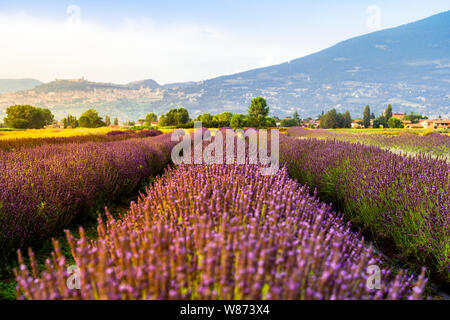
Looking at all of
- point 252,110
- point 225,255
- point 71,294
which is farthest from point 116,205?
point 252,110

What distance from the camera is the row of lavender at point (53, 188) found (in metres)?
2.53

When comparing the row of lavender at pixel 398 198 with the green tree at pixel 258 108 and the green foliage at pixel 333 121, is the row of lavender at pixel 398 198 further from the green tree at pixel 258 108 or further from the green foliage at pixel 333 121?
the green foliage at pixel 333 121

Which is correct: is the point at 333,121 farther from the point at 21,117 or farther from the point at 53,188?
the point at 21,117

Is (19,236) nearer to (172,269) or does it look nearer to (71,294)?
(71,294)

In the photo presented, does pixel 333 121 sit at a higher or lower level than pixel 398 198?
lower

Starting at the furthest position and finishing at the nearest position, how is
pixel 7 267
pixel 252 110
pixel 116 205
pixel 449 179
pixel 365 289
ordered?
pixel 252 110
pixel 116 205
pixel 449 179
pixel 7 267
pixel 365 289

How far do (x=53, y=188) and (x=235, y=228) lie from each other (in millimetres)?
2740

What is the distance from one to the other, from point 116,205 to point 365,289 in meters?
4.17

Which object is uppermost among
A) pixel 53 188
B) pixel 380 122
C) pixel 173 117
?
pixel 173 117

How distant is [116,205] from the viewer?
179 inches

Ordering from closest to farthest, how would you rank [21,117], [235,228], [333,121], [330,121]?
[235,228], [21,117], [330,121], [333,121]

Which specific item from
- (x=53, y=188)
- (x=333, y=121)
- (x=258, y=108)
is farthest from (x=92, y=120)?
(x=53, y=188)

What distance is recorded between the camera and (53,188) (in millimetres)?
3131

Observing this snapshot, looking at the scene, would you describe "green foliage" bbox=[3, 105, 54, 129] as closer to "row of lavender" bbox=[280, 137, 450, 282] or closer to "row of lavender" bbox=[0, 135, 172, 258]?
"row of lavender" bbox=[0, 135, 172, 258]
